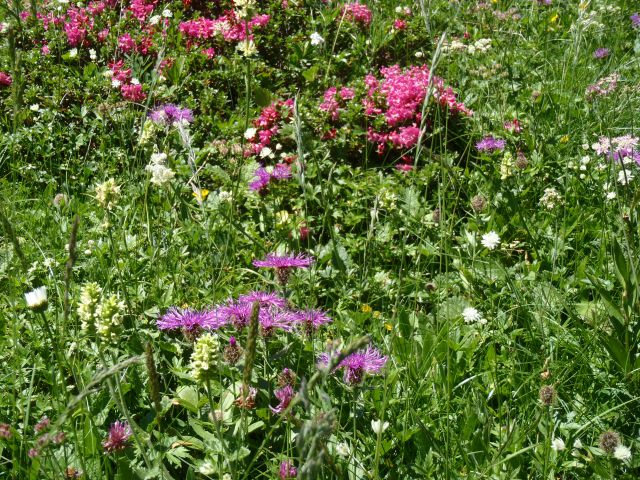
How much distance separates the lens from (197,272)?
8.61ft

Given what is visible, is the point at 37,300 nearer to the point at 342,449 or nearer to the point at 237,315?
the point at 237,315

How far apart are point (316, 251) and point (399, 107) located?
1314 mm

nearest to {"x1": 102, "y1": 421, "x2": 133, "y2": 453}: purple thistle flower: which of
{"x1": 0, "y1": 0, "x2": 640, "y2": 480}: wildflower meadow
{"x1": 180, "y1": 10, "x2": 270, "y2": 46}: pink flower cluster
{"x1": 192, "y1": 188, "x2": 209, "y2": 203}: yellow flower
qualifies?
{"x1": 0, "y1": 0, "x2": 640, "y2": 480}: wildflower meadow

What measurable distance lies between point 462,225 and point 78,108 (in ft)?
7.31

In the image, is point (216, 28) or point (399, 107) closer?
point (399, 107)

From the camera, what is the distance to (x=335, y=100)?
12.3 ft

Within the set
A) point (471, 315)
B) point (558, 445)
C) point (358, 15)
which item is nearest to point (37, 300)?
point (558, 445)

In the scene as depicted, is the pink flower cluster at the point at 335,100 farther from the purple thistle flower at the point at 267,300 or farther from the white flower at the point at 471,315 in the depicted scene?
the purple thistle flower at the point at 267,300

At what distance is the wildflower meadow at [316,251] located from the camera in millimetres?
1655

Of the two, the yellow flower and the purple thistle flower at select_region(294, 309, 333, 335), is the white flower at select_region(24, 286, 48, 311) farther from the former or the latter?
the yellow flower

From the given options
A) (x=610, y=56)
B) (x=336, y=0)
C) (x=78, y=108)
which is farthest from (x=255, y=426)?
(x=336, y=0)

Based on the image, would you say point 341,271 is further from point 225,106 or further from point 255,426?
point 225,106

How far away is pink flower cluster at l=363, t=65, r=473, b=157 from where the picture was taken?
141 inches

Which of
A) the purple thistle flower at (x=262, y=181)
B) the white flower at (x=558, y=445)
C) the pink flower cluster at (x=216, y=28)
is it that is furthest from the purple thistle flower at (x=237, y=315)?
the pink flower cluster at (x=216, y=28)
